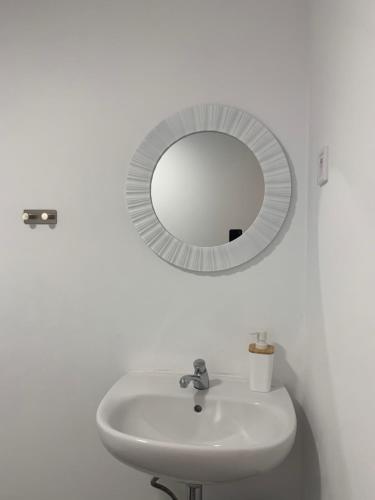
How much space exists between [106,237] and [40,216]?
28 centimetres

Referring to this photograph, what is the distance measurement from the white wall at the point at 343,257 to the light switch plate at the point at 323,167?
29 millimetres

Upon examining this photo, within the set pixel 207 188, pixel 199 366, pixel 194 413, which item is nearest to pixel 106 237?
pixel 207 188

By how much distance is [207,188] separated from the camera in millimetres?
1429

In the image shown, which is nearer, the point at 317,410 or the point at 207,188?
the point at 317,410

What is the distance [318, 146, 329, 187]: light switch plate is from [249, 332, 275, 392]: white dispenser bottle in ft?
1.79

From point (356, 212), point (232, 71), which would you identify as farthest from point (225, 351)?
point (232, 71)

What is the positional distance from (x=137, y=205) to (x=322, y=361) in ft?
2.75

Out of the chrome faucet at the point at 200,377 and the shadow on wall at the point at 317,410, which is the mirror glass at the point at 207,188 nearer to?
the shadow on wall at the point at 317,410

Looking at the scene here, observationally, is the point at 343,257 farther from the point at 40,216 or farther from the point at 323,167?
the point at 40,216

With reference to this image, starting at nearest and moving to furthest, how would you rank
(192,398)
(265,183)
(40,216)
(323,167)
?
1. (323,167)
2. (192,398)
3. (265,183)
4. (40,216)

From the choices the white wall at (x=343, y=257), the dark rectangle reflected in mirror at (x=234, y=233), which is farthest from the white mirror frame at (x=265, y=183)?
the white wall at (x=343, y=257)

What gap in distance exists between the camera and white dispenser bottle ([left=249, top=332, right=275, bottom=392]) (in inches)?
51.1

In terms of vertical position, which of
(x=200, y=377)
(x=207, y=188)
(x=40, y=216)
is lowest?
(x=200, y=377)

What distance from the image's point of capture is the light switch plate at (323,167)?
114 centimetres
